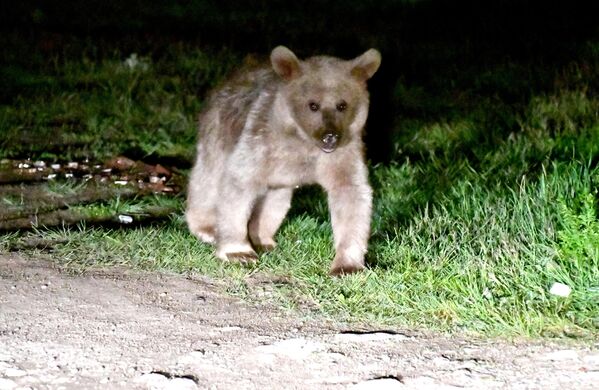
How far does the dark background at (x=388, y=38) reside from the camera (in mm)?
11539

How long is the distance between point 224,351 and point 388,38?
397 inches

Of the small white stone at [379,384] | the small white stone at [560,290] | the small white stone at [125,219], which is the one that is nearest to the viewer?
the small white stone at [379,384]

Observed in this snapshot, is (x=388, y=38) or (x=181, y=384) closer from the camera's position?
(x=181, y=384)

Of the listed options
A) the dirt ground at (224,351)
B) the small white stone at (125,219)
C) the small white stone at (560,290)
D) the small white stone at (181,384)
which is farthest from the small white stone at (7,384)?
the small white stone at (125,219)

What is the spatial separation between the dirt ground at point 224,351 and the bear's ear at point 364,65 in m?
1.49

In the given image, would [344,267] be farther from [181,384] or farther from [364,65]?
[181,384]

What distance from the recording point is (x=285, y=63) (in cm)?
646

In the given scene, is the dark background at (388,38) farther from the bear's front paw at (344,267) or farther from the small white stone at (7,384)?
the small white stone at (7,384)

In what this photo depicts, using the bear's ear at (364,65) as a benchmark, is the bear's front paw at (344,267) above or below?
below

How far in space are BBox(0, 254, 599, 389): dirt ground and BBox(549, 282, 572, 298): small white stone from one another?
540 mm

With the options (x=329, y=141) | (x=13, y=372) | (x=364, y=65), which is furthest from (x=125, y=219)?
(x=13, y=372)

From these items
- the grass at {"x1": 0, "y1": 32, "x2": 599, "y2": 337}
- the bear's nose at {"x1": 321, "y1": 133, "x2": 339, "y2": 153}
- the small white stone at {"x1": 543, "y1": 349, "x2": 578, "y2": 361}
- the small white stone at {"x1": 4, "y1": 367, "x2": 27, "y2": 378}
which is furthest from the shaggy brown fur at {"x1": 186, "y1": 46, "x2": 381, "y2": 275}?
the small white stone at {"x1": 4, "y1": 367, "x2": 27, "y2": 378}

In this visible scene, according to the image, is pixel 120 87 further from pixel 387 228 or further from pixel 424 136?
pixel 387 228

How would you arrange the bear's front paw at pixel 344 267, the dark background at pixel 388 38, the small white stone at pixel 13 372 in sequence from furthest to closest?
the dark background at pixel 388 38 < the bear's front paw at pixel 344 267 < the small white stone at pixel 13 372
